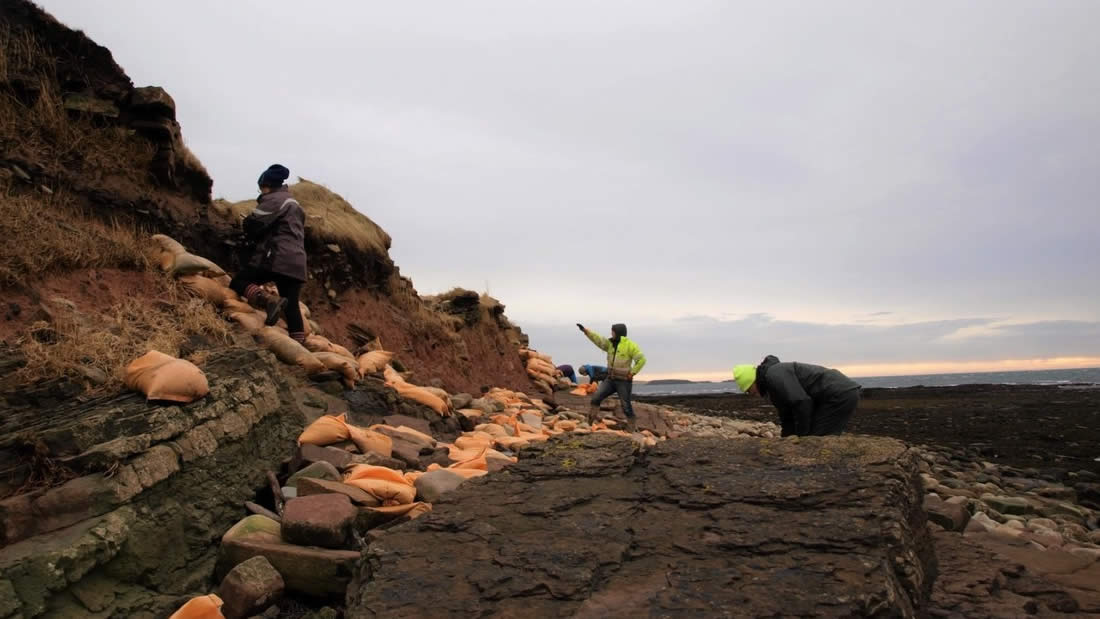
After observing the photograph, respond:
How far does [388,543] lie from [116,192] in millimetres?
6064

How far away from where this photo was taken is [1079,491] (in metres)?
9.59

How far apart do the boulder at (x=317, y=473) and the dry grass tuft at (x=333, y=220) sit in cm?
605

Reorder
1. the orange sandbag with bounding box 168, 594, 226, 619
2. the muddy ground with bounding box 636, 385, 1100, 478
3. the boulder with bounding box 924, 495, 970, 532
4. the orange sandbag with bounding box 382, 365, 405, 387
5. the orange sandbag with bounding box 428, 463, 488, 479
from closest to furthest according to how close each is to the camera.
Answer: the orange sandbag with bounding box 168, 594, 226, 619 < the orange sandbag with bounding box 428, 463, 488, 479 < the boulder with bounding box 924, 495, 970, 532 < the orange sandbag with bounding box 382, 365, 405, 387 < the muddy ground with bounding box 636, 385, 1100, 478

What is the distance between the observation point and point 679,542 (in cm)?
256

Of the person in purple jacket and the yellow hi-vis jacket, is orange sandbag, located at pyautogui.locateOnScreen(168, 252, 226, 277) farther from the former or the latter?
the yellow hi-vis jacket

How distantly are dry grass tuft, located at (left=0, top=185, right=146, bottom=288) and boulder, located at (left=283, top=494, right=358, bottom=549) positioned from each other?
3.30 m

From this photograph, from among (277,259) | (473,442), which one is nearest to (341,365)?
(277,259)

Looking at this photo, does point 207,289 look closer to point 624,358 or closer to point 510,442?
point 510,442

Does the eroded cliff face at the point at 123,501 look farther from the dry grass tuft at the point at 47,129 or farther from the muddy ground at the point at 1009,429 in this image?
Answer: the muddy ground at the point at 1009,429

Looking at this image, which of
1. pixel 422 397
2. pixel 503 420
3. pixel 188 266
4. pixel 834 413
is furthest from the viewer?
pixel 503 420

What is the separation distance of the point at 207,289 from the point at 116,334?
1661 mm

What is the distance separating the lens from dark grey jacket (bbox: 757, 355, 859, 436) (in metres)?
5.22

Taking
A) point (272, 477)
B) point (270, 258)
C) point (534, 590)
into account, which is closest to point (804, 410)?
point (534, 590)

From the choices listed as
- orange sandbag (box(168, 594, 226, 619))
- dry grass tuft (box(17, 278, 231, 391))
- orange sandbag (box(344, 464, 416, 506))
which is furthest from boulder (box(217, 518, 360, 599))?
dry grass tuft (box(17, 278, 231, 391))
